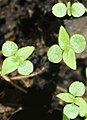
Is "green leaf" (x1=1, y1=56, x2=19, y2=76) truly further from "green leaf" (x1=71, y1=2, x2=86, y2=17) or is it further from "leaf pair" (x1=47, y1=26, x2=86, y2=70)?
"green leaf" (x1=71, y1=2, x2=86, y2=17)

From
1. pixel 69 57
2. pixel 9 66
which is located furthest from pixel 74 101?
pixel 9 66

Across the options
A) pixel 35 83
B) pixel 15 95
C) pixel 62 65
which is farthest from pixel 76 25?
pixel 15 95

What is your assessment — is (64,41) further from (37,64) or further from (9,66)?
(37,64)

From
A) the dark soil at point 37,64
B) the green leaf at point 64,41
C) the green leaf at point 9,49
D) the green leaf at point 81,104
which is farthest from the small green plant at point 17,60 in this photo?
the dark soil at point 37,64

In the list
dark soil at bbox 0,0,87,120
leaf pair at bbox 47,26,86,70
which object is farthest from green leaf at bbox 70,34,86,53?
dark soil at bbox 0,0,87,120

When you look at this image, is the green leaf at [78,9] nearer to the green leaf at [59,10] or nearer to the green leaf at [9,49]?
the green leaf at [59,10]

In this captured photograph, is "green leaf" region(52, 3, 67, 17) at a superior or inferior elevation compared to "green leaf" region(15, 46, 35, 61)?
superior

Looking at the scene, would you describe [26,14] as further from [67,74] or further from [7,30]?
[67,74]
